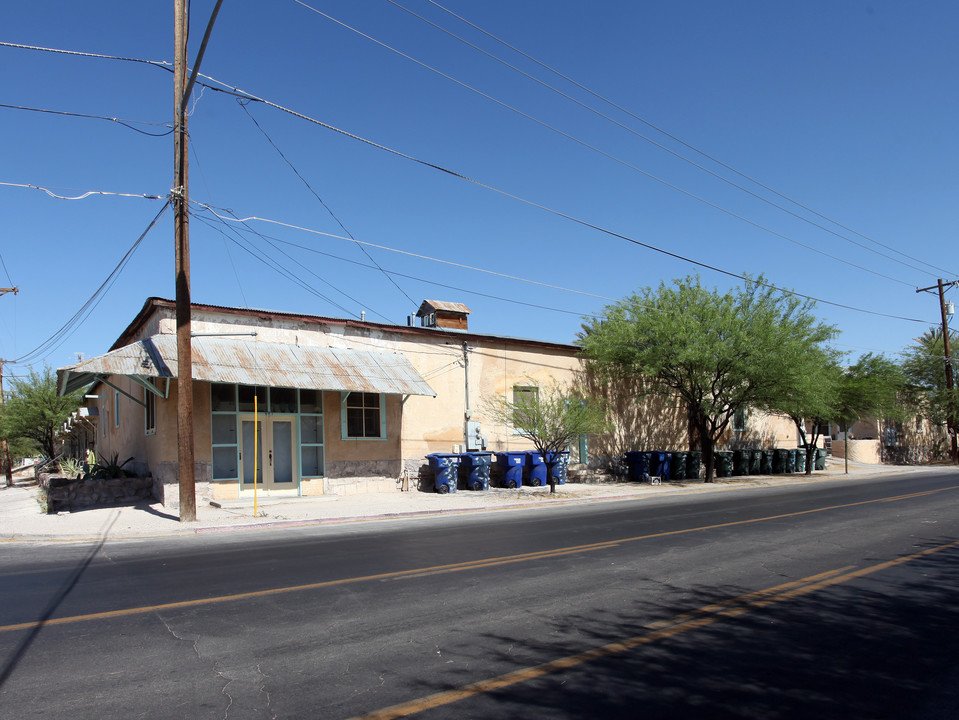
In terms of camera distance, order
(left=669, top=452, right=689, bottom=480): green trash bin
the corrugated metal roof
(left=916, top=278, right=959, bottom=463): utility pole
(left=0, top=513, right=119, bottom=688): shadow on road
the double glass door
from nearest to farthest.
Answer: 1. (left=0, top=513, right=119, bottom=688): shadow on road
2. the corrugated metal roof
3. the double glass door
4. (left=669, top=452, right=689, bottom=480): green trash bin
5. (left=916, top=278, right=959, bottom=463): utility pole

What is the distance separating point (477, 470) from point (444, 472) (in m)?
1.23

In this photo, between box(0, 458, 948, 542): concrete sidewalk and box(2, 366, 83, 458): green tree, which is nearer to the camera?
box(0, 458, 948, 542): concrete sidewalk

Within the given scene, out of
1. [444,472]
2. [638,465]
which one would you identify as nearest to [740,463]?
[638,465]

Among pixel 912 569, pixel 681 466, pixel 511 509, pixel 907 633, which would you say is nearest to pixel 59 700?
pixel 907 633

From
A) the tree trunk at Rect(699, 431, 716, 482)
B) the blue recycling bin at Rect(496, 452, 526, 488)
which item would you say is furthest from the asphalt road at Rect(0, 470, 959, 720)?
the tree trunk at Rect(699, 431, 716, 482)

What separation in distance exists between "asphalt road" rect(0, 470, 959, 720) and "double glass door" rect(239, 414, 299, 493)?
7.16 meters

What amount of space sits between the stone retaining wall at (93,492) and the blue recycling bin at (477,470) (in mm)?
8962

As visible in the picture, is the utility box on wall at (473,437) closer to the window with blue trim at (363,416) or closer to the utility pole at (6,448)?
the window with blue trim at (363,416)

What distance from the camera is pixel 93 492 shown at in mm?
16688

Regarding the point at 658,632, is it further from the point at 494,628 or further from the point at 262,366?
the point at 262,366

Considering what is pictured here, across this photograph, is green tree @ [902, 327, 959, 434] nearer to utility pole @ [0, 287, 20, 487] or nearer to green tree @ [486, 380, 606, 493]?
green tree @ [486, 380, 606, 493]

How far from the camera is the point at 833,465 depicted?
37438 millimetres

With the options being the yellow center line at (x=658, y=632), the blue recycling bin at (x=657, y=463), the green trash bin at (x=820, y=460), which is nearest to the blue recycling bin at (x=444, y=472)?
the blue recycling bin at (x=657, y=463)

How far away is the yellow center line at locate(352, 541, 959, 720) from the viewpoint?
4.16m
